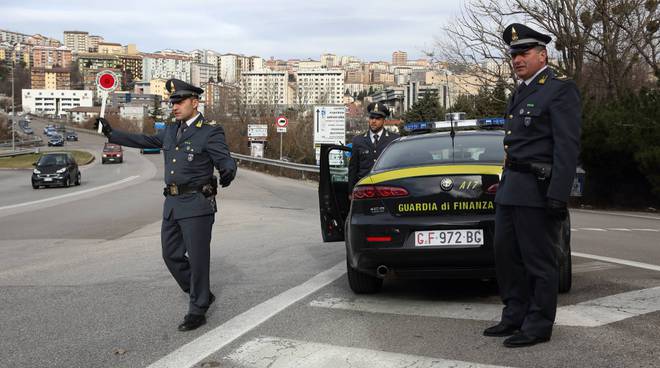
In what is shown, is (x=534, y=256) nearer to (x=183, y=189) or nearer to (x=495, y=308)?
(x=495, y=308)

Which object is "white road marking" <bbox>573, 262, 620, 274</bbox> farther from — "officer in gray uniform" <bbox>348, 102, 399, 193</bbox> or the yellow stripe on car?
"officer in gray uniform" <bbox>348, 102, 399, 193</bbox>

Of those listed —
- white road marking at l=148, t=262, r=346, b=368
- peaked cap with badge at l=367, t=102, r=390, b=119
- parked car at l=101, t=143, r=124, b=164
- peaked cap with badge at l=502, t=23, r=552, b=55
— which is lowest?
parked car at l=101, t=143, r=124, b=164

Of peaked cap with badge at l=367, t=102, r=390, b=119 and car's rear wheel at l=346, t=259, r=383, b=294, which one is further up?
peaked cap with badge at l=367, t=102, r=390, b=119

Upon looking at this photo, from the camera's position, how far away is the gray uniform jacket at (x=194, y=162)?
16.7 ft

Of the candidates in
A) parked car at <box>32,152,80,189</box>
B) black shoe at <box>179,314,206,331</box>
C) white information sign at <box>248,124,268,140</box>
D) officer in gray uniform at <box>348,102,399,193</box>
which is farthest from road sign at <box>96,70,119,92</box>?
white information sign at <box>248,124,268,140</box>

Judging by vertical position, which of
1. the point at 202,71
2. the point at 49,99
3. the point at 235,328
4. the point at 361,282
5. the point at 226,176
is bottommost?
the point at 235,328

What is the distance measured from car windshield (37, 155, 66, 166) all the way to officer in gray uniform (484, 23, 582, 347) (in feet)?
82.6

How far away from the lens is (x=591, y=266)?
7246mm

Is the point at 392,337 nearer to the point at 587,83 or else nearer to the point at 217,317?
the point at 217,317

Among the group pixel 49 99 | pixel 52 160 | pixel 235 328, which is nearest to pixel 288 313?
pixel 235 328

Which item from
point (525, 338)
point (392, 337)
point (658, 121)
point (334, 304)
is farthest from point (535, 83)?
point (658, 121)

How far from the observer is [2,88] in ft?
527

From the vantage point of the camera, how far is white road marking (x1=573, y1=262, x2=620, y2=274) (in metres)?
7.01

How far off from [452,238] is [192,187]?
2.06 meters
